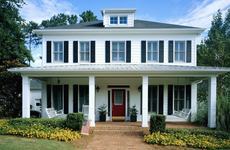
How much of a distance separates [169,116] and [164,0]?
33.7 ft

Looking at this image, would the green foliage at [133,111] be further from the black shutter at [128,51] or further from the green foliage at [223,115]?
the green foliage at [223,115]

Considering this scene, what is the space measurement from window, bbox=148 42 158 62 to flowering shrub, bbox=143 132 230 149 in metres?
5.76

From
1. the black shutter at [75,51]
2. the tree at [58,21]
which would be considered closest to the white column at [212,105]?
the black shutter at [75,51]

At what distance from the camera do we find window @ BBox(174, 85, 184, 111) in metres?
11.8

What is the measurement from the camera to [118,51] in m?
11.9

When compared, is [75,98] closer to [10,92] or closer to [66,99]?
[66,99]

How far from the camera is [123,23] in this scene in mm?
12711

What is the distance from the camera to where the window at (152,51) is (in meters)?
11.9

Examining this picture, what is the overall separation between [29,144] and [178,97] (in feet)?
31.9

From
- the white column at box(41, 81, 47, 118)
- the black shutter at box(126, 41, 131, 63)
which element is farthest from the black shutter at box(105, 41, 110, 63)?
the white column at box(41, 81, 47, 118)

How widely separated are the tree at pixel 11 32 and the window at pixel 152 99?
1316 cm

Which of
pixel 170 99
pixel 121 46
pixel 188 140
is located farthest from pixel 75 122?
pixel 170 99

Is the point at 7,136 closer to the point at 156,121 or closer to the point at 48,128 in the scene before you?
the point at 48,128

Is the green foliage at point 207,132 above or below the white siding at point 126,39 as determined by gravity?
below
